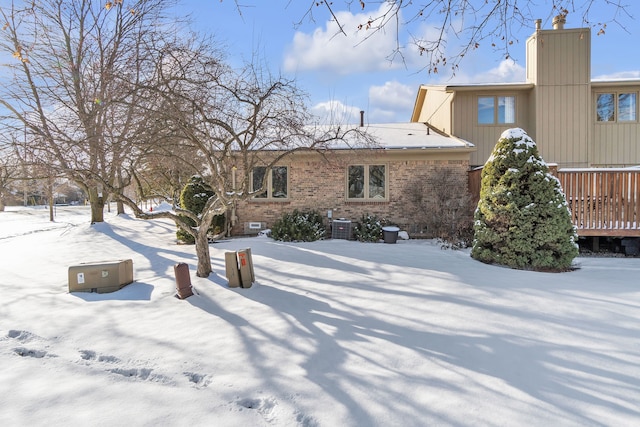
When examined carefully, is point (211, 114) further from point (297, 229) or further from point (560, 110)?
point (560, 110)

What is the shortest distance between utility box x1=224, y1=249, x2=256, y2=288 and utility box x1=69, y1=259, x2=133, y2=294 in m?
2.06

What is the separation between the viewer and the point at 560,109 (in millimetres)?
13211

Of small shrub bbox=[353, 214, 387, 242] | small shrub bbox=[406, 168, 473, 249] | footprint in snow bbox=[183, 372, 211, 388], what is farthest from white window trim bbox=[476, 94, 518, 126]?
footprint in snow bbox=[183, 372, 211, 388]

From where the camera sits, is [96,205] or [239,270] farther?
[96,205]

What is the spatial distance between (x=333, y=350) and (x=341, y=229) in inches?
303

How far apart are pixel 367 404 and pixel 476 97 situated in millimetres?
13554

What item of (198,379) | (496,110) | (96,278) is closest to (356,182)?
(496,110)

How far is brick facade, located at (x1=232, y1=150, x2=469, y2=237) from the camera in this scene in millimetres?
11672

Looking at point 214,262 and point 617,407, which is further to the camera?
point 214,262

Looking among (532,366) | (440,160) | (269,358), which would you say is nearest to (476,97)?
(440,160)

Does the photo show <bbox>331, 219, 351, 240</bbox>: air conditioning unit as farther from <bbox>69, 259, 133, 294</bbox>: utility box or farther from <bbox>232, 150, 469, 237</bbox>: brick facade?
<bbox>69, 259, 133, 294</bbox>: utility box

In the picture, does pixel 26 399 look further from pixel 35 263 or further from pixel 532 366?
pixel 35 263

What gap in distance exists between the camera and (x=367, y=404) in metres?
2.80

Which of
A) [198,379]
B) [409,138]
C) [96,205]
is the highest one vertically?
[409,138]
